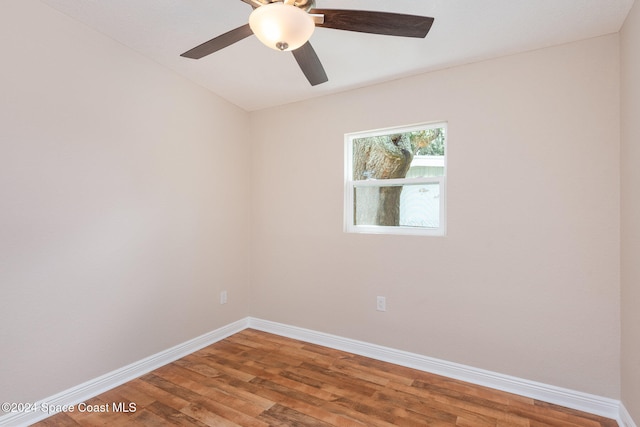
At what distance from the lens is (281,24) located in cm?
123

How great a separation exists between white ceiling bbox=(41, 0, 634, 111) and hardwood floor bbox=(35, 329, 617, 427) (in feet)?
7.63

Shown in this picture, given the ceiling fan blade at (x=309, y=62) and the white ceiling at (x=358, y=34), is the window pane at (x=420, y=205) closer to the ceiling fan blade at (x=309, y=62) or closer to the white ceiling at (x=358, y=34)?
the white ceiling at (x=358, y=34)

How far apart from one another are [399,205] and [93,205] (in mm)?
2258

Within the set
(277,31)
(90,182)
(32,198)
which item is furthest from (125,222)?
(277,31)

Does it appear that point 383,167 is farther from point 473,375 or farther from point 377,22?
point 473,375

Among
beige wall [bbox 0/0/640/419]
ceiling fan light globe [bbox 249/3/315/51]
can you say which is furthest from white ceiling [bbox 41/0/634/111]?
ceiling fan light globe [bbox 249/3/315/51]

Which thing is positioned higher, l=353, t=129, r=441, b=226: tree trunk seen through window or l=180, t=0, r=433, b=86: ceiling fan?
l=180, t=0, r=433, b=86: ceiling fan

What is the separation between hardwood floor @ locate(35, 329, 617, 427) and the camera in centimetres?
183

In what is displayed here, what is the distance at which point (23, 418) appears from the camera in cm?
174

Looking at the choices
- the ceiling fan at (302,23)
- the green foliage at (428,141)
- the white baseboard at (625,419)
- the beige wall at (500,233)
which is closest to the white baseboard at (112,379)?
the beige wall at (500,233)

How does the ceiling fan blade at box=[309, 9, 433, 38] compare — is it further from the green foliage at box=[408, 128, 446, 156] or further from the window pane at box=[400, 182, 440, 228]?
the window pane at box=[400, 182, 440, 228]

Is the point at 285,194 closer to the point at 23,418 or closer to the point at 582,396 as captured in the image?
the point at 23,418

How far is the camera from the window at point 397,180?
248cm

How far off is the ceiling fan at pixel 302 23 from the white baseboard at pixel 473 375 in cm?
223
